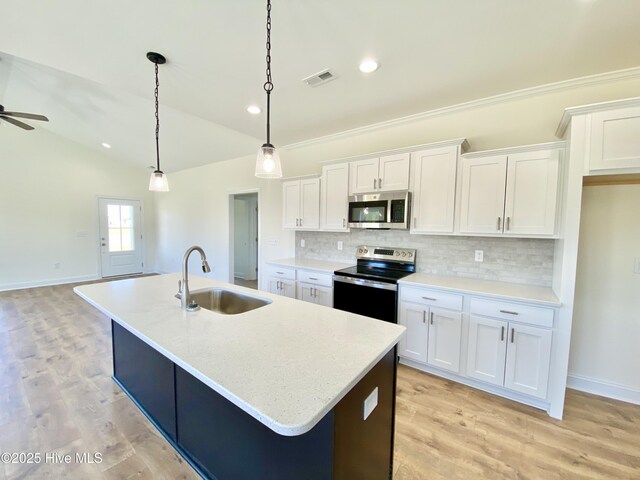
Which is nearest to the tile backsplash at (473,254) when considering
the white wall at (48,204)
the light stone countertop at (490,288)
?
the light stone countertop at (490,288)

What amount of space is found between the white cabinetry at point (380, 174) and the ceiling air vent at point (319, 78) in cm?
98

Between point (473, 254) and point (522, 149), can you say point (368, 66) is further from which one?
point (473, 254)

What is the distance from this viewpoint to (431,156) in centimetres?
263

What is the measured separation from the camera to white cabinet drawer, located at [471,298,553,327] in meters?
1.99

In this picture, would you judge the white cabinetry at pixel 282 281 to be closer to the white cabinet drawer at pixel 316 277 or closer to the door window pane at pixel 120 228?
the white cabinet drawer at pixel 316 277

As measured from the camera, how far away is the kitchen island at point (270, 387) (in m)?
0.91

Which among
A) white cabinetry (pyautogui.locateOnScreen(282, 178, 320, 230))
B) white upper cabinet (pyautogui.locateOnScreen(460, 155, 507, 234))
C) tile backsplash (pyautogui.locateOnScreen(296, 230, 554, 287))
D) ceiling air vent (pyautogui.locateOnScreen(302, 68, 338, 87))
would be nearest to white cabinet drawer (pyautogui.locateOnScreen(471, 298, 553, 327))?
tile backsplash (pyautogui.locateOnScreen(296, 230, 554, 287))

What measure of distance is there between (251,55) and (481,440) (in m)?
3.24

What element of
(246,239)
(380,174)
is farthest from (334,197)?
(246,239)

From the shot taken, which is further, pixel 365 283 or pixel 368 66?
pixel 365 283

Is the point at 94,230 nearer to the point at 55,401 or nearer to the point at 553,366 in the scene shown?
the point at 55,401

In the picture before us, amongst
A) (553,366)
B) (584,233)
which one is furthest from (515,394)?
(584,233)

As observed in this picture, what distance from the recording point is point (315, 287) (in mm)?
3223

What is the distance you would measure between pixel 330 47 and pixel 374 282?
2.06 m
